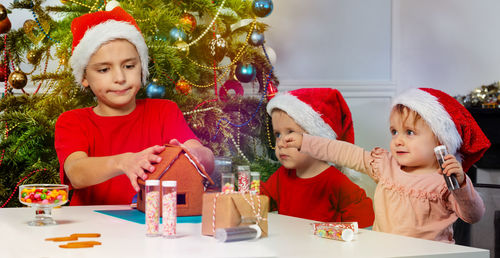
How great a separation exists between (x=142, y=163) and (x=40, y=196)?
259 millimetres

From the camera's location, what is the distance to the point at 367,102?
12.3 ft

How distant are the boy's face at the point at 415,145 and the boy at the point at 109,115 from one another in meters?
0.67

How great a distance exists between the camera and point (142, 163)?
1.47m

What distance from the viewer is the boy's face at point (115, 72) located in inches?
79.4

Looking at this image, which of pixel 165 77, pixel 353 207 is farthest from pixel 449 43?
pixel 165 77

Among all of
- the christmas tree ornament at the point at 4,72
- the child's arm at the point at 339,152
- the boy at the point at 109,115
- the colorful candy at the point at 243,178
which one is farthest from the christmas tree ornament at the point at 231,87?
the colorful candy at the point at 243,178

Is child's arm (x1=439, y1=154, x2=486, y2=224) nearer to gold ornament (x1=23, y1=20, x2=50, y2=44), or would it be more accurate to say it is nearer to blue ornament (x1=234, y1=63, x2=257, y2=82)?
blue ornament (x1=234, y1=63, x2=257, y2=82)

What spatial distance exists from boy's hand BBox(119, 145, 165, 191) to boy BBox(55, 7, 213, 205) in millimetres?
415

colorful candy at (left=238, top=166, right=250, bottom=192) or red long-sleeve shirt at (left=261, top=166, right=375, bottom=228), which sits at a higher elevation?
colorful candy at (left=238, top=166, right=250, bottom=192)

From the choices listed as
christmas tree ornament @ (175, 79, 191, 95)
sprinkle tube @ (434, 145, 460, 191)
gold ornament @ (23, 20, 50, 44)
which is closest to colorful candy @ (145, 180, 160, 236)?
sprinkle tube @ (434, 145, 460, 191)

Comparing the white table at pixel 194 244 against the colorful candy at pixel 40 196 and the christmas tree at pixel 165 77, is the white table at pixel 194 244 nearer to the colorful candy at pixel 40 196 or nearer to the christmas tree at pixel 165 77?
the colorful candy at pixel 40 196

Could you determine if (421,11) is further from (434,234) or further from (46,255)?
(46,255)

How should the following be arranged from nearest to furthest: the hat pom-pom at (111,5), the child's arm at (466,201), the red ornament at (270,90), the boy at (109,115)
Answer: the child's arm at (466,201), the boy at (109,115), the hat pom-pom at (111,5), the red ornament at (270,90)

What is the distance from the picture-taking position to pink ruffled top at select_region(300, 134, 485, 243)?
178 cm
